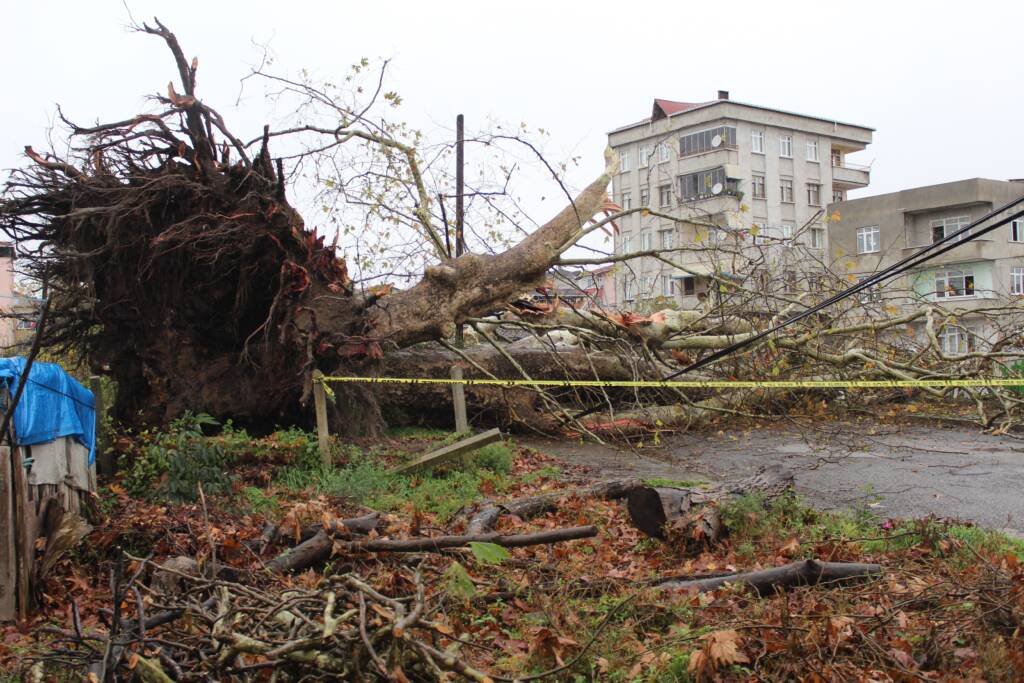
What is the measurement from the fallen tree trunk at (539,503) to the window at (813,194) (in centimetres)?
4627

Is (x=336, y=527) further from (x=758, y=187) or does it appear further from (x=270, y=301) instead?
(x=758, y=187)

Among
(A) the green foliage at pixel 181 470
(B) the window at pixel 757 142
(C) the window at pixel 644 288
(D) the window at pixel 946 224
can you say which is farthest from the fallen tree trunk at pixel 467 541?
(B) the window at pixel 757 142

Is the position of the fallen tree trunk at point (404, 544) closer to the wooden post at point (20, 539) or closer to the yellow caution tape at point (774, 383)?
the wooden post at point (20, 539)

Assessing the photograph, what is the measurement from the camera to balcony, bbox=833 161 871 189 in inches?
2031

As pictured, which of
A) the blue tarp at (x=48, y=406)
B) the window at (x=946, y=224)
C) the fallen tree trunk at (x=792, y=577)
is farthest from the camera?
the window at (x=946, y=224)

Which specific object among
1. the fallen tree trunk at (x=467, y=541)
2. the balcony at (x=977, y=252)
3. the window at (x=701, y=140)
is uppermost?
the window at (x=701, y=140)

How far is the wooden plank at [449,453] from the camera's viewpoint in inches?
336

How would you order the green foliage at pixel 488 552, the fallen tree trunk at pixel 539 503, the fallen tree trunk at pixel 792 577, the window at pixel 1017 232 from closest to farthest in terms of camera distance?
the green foliage at pixel 488 552, the fallen tree trunk at pixel 792 577, the fallen tree trunk at pixel 539 503, the window at pixel 1017 232

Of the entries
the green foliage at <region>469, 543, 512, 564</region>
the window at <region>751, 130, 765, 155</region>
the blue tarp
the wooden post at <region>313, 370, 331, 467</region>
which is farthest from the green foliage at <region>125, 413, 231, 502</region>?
the window at <region>751, 130, 765, 155</region>

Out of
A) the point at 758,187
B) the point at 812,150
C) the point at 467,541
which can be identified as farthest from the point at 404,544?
the point at 812,150

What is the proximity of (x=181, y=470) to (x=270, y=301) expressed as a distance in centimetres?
324

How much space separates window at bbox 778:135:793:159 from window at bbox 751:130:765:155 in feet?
3.25

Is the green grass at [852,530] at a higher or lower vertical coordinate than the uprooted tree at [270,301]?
lower

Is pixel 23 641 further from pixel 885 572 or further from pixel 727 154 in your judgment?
pixel 727 154
